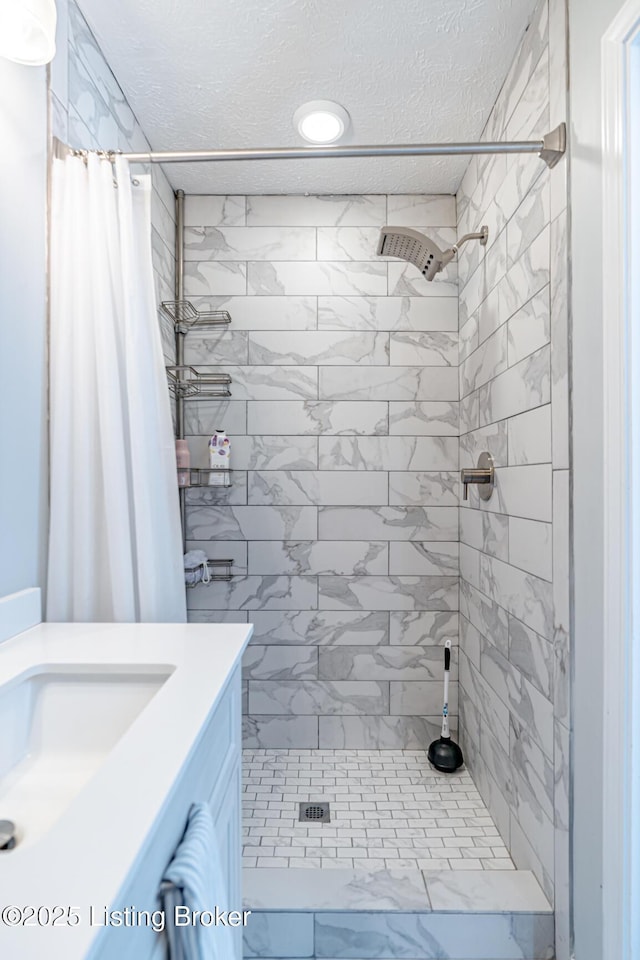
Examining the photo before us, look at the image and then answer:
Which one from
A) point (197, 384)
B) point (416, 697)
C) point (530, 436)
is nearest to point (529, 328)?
point (530, 436)

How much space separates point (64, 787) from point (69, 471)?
748mm

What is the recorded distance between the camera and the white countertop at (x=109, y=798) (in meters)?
0.42

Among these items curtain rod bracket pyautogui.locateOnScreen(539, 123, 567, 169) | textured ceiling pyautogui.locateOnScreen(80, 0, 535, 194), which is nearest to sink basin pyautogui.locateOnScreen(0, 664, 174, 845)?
curtain rod bracket pyautogui.locateOnScreen(539, 123, 567, 169)

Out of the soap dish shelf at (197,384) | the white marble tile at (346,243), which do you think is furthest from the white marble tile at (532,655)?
the white marble tile at (346,243)

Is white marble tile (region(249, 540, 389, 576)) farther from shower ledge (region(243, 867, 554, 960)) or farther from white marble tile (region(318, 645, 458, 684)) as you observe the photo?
shower ledge (region(243, 867, 554, 960))

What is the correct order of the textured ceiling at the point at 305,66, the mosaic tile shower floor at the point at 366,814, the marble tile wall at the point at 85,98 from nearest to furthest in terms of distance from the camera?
1. the marble tile wall at the point at 85,98
2. the textured ceiling at the point at 305,66
3. the mosaic tile shower floor at the point at 366,814

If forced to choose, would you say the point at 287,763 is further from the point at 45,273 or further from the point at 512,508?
the point at 45,273

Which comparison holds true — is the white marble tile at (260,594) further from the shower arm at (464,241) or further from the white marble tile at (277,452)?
the shower arm at (464,241)

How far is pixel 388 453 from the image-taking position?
2326 mm

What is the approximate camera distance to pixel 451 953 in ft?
4.37

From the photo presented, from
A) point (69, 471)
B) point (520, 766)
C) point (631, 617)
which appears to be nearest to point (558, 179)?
point (631, 617)

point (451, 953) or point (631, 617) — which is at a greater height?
point (631, 617)

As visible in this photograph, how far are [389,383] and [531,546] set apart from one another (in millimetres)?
1101

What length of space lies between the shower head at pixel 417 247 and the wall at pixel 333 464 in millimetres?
445
